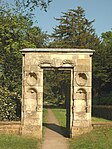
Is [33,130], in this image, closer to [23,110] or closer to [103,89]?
[23,110]

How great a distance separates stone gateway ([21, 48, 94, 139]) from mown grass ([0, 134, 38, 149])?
3.12 feet

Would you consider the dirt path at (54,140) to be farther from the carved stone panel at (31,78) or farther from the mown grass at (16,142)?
the carved stone panel at (31,78)

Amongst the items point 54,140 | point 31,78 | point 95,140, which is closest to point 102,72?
point 31,78

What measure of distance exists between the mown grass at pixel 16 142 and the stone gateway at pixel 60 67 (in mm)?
951

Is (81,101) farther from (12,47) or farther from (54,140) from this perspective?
(12,47)

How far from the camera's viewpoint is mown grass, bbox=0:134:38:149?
13961mm

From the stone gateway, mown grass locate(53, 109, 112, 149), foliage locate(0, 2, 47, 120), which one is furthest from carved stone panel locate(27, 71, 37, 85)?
foliage locate(0, 2, 47, 120)

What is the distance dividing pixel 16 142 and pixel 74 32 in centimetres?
3953

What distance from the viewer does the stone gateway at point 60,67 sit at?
16.7 metres

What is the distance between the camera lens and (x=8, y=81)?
78.9 ft

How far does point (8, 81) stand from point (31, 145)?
1016cm

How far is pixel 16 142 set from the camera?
48.6 ft

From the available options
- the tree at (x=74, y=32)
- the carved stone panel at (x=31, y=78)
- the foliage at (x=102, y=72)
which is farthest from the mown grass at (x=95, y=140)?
the tree at (x=74, y=32)

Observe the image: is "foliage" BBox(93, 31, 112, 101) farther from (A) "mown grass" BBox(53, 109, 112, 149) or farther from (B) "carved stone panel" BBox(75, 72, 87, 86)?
(A) "mown grass" BBox(53, 109, 112, 149)
